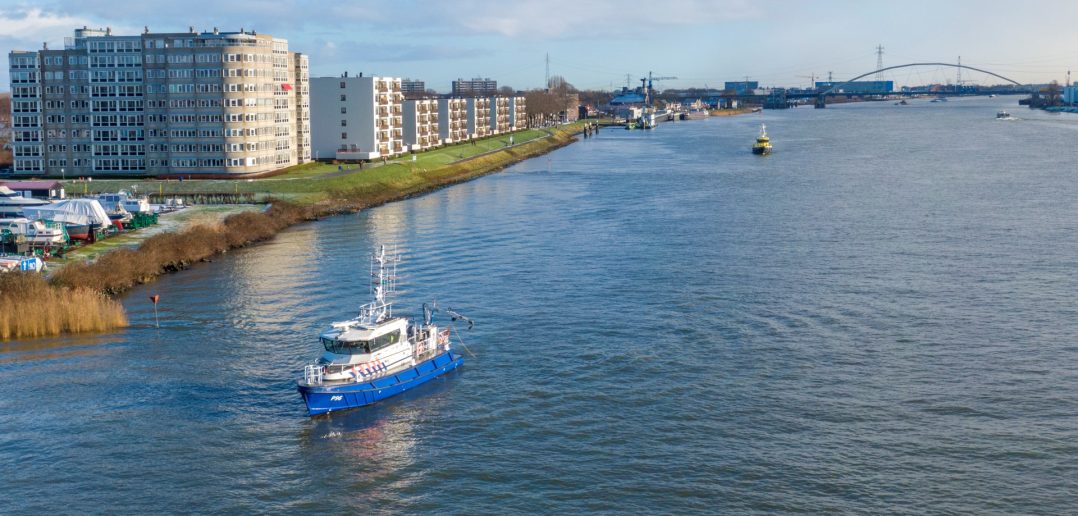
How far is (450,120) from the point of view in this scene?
180750mm

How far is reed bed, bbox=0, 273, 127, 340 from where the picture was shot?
49.1 m

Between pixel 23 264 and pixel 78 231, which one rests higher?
pixel 78 231

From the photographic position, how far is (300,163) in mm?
126188


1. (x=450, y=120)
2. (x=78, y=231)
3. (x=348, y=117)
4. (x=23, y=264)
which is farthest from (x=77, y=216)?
(x=450, y=120)

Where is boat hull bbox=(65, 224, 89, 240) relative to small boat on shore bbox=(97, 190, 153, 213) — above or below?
below

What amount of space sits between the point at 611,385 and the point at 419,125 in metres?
123

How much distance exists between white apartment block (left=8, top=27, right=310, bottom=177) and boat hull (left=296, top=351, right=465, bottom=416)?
7004 centimetres

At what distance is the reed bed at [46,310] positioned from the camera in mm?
49094

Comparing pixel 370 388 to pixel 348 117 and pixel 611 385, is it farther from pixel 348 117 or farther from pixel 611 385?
pixel 348 117

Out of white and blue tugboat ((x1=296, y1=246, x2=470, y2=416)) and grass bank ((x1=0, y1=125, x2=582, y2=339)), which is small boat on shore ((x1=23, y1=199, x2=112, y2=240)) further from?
white and blue tugboat ((x1=296, y1=246, x2=470, y2=416))

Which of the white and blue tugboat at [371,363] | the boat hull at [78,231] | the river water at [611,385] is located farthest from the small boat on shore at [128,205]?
the white and blue tugboat at [371,363]

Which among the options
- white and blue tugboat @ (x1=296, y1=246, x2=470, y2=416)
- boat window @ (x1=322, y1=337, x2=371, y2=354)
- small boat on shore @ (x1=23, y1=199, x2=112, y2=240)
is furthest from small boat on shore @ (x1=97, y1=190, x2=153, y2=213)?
boat window @ (x1=322, y1=337, x2=371, y2=354)

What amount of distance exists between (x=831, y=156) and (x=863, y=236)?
79.9 metres

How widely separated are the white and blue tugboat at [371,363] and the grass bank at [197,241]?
14.4 metres
